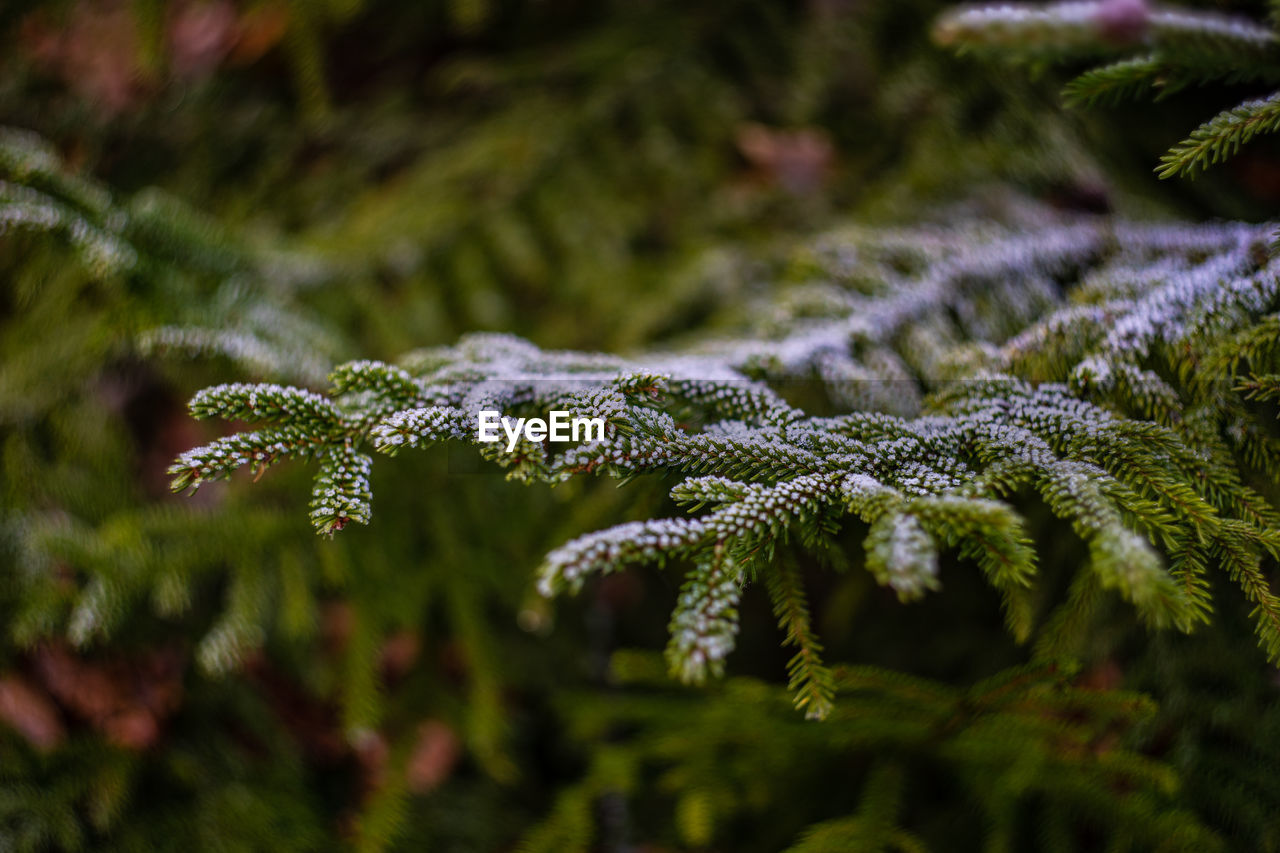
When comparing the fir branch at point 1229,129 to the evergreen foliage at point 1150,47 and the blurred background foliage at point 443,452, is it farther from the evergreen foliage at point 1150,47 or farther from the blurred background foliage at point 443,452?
the blurred background foliage at point 443,452

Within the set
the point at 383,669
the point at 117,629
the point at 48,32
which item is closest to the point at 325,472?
the point at 117,629

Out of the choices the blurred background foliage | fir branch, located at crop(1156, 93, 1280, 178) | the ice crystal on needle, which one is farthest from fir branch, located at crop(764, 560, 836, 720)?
fir branch, located at crop(1156, 93, 1280, 178)

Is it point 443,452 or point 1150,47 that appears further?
point 443,452

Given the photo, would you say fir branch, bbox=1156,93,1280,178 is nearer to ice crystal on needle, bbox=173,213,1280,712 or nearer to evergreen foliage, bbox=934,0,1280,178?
evergreen foliage, bbox=934,0,1280,178

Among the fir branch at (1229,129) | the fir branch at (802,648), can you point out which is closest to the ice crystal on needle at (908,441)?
the fir branch at (802,648)

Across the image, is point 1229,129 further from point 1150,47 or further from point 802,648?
point 802,648

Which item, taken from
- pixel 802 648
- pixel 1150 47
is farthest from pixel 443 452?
pixel 1150 47

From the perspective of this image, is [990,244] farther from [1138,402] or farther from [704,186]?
[704,186]

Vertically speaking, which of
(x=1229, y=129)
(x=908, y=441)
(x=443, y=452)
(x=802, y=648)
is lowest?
(x=802, y=648)

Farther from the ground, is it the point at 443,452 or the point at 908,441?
the point at 443,452
